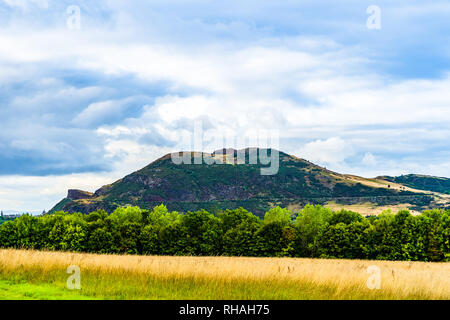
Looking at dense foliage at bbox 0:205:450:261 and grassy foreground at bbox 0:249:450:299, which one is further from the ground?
grassy foreground at bbox 0:249:450:299

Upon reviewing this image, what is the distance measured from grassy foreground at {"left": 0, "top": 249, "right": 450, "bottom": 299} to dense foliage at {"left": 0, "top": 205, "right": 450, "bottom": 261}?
3998 centimetres

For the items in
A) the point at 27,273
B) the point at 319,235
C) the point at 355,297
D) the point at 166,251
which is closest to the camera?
the point at 355,297

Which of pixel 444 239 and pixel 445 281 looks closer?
pixel 445 281

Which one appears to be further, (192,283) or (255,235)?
(255,235)

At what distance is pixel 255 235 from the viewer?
213 ft

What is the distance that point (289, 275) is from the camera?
20.0 metres

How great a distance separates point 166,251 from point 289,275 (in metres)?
49.0

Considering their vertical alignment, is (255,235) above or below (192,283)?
below

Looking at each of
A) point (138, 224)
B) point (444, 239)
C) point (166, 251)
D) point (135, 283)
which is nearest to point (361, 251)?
point (444, 239)

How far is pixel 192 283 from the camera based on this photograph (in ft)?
62.2

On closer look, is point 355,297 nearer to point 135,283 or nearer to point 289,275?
point 289,275

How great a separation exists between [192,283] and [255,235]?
1838 inches

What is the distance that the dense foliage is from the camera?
2344 inches
